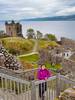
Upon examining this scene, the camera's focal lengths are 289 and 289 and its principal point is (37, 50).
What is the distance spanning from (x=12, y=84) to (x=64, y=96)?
366cm

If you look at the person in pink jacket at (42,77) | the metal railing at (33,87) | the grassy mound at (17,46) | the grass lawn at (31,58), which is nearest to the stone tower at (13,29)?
the grassy mound at (17,46)

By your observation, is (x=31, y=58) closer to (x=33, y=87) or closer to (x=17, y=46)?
(x=17, y=46)

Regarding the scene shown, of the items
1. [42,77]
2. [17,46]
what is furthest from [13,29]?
[42,77]

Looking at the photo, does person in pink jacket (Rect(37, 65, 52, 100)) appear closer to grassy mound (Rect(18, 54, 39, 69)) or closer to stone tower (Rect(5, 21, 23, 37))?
grassy mound (Rect(18, 54, 39, 69))

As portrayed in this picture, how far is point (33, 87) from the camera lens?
9.02 meters

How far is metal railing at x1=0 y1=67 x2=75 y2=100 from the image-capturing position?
925 cm

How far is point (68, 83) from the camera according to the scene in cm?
939

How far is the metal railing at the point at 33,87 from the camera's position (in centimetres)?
925

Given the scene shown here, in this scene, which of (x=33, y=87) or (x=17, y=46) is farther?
(x=17, y=46)

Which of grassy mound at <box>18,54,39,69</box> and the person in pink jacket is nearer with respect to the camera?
the person in pink jacket

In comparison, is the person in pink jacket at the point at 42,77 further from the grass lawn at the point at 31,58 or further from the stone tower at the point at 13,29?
the stone tower at the point at 13,29

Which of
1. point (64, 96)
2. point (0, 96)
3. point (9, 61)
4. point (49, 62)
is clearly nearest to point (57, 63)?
point (49, 62)

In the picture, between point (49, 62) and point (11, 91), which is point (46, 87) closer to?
point (11, 91)

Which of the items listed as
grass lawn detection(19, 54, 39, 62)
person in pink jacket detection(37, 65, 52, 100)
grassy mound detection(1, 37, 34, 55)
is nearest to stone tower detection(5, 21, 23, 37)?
grassy mound detection(1, 37, 34, 55)
